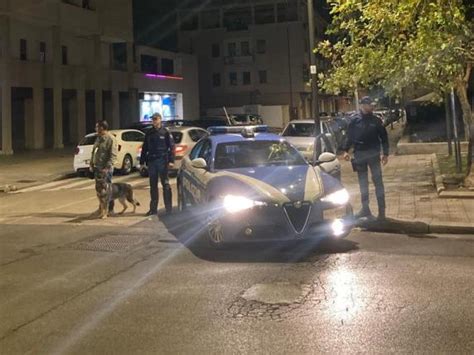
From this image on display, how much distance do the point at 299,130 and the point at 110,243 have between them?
12511mm

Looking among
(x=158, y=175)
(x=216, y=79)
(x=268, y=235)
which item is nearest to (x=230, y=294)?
(x=268, y=235)

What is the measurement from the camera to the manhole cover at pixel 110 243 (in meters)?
8.55

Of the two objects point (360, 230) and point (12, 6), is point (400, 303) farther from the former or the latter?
point (12, 6)

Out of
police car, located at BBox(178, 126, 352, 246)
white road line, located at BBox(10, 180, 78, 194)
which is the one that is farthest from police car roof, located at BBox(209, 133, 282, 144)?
white road line, located at BBox(10, 180, 78, 194)

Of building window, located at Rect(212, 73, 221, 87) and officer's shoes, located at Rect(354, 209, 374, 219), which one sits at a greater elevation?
building window, located at Rect(212, 73, 221, 87)

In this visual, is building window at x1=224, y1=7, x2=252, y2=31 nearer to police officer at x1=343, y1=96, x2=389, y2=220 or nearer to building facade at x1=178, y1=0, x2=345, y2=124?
building facade at x1=178, y1=0, x2=345, y2=124

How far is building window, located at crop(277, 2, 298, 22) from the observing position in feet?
211

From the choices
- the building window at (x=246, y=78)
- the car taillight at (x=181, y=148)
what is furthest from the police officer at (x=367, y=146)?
the building window at (x=246, y=78)

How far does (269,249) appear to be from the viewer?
319 inches

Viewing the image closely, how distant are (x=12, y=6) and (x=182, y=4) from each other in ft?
130

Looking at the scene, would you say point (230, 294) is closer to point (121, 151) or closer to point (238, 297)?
point (238, 297)

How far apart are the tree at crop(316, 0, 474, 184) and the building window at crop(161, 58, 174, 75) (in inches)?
1393

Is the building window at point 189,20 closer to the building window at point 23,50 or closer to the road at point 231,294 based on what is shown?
the building window at point 23,50

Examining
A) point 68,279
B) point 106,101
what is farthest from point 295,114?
point 68,279
